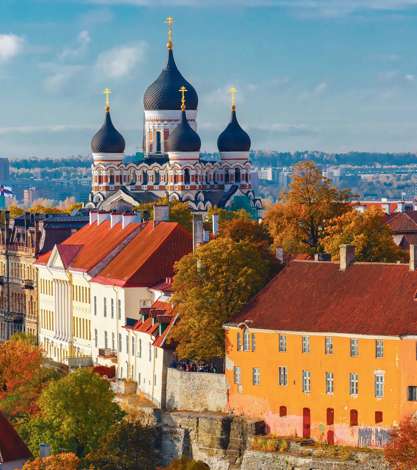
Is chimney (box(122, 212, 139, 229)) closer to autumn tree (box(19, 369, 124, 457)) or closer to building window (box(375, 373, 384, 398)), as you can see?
autumn tree (box(19, 369, 124, 457))

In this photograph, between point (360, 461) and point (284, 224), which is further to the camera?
point (284, 224)

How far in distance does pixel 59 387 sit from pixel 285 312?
11.3 metres

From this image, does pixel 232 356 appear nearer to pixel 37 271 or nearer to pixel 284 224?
pixel 284 224

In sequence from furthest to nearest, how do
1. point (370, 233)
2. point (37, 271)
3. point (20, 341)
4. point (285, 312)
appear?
point (37, 271), point (20, 341), point (370, 233), point (285, 312)

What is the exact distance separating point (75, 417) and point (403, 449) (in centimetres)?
1875

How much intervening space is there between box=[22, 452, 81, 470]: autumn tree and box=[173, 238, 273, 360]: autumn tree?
9.15 metres

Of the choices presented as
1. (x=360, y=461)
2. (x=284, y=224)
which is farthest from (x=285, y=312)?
(x=284, y=224)

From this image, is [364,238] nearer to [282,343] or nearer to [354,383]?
[282,343]

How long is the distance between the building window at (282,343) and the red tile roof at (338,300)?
16.1 inches

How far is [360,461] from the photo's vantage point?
88.3 m

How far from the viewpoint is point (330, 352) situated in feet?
300

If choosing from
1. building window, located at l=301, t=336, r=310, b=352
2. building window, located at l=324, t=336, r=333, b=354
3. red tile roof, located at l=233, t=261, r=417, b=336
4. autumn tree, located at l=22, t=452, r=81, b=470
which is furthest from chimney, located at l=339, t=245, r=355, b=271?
autumn tree, located at l=22, t=452, r=81, b=470

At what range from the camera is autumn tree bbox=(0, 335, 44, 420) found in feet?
350

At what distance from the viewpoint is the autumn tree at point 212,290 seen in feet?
320
